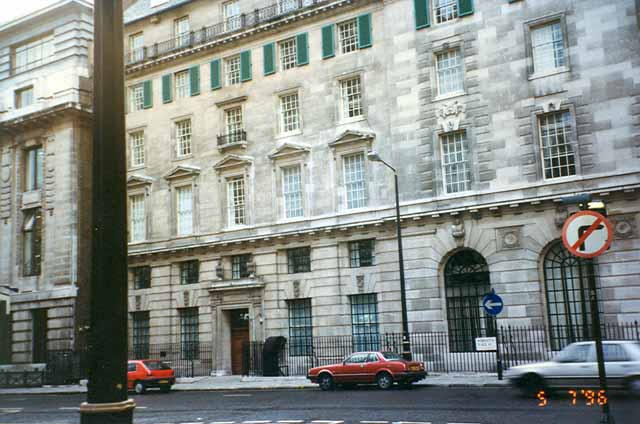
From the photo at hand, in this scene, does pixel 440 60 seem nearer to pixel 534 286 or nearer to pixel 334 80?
pixel 334 80

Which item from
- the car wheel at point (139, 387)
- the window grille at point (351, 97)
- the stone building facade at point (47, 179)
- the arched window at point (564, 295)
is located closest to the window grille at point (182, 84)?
the stone building facade at point (47, 179)

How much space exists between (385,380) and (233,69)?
73.1ft

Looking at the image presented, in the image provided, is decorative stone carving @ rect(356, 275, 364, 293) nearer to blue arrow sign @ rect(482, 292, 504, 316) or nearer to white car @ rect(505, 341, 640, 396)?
blue arrow sign @ rect(482, 292, 504, 316)

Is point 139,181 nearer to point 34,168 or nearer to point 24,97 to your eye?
point 34,168

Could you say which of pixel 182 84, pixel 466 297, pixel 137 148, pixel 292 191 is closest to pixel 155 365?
pixel 292 191

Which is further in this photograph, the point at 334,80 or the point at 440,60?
the point at 334,80

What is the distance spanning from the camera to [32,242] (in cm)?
4656

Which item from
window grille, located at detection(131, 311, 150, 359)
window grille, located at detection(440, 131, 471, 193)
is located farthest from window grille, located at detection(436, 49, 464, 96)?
window grille, located at detection(131, 311, 150, 359)

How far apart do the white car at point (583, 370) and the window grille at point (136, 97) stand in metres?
31.6

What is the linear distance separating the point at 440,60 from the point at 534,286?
11.7m

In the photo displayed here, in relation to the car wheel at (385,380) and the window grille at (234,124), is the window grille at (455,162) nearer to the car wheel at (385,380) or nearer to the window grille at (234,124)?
the car wheel at (385,380)

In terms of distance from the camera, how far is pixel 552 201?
29.9 meters

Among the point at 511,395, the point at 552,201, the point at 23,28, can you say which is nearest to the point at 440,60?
the point at 552,201

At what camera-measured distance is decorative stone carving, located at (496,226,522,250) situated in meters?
30.8
